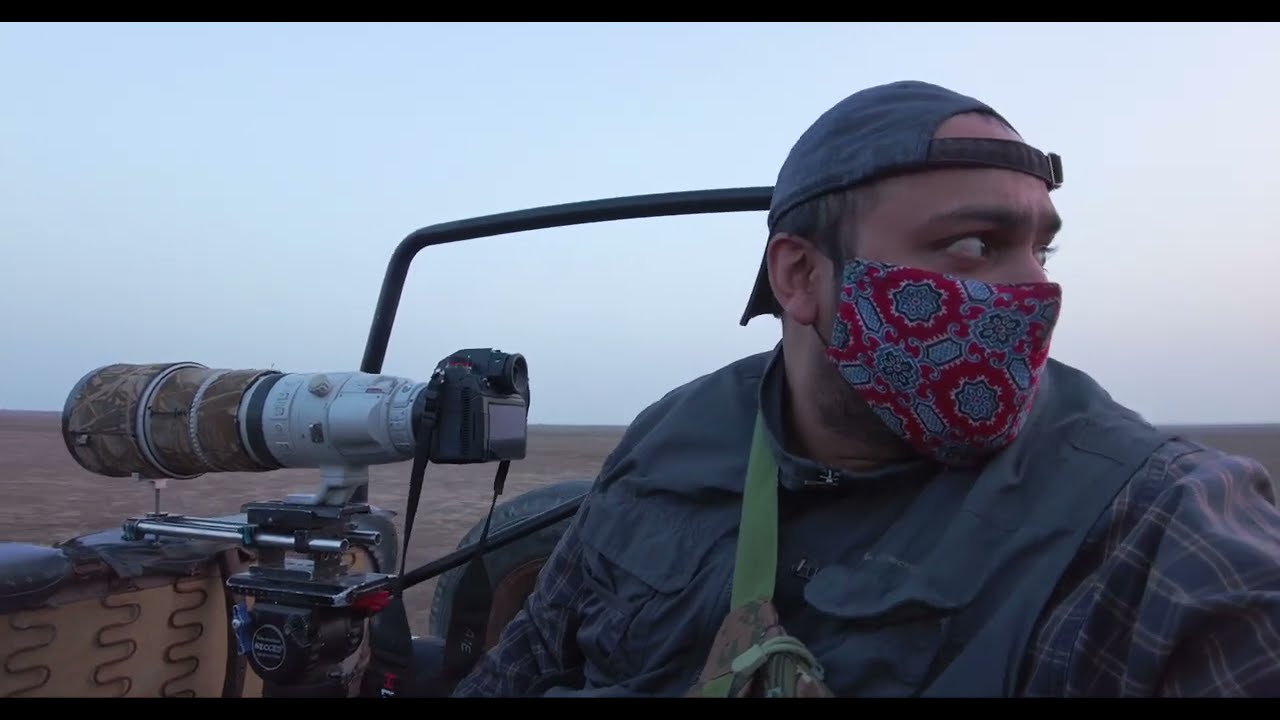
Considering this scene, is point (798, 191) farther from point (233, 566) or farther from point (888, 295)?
point (233, 566)

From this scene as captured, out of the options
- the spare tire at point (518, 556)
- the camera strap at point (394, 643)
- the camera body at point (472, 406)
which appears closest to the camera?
the camera body at point (472, 406)

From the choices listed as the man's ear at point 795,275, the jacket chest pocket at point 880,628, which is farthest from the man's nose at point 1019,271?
the jacket chest pocket at point 880,628

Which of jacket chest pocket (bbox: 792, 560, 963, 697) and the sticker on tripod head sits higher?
jacket chest pocket (bbox: 792, 560, 963, 697)

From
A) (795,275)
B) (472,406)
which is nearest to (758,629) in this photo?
(795,275)

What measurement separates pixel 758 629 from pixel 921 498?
38cm

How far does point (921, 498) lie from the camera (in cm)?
177

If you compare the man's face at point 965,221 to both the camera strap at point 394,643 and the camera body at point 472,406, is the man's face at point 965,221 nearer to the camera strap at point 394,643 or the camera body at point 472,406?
the camera body at point 472,406

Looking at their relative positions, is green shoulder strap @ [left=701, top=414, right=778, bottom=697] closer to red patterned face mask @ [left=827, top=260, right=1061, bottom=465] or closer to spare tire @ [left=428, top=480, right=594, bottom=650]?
red patterned face mask @ [left=827, top=260, right=1061, bottom=465]

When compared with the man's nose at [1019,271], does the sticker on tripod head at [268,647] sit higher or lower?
lower

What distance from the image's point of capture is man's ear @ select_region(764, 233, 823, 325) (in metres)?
1.96

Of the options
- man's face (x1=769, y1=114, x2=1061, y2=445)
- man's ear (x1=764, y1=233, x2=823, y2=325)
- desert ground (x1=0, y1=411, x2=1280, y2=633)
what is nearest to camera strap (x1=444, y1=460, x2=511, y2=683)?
man's ear (x1=764, y1=233, x2=823, y2=325)

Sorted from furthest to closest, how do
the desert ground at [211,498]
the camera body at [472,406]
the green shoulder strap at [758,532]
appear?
the desert ground at [211,498] → the camera body at [472,406] → the green shoulder strap at [758,532]

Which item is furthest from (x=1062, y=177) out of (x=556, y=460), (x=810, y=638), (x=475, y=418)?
(x=556, y=460)

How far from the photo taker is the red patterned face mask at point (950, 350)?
1.70m
